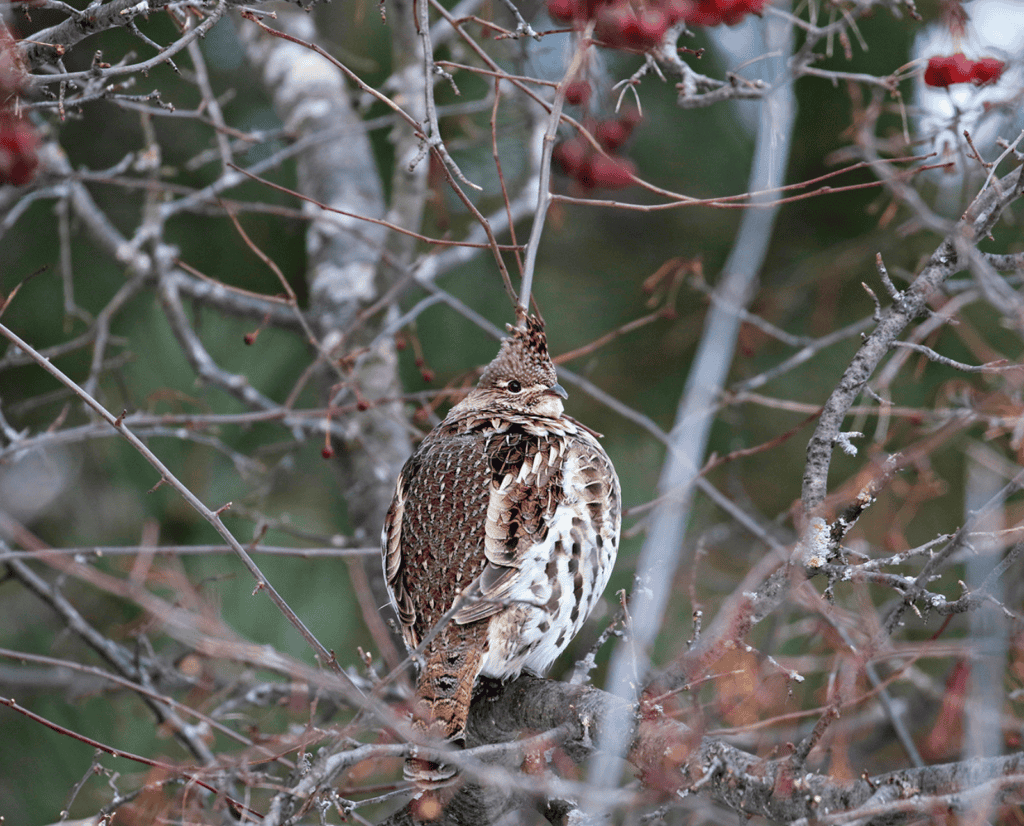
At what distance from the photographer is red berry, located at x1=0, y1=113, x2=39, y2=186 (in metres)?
1.83

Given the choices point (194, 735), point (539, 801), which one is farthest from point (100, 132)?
point (539, 801)

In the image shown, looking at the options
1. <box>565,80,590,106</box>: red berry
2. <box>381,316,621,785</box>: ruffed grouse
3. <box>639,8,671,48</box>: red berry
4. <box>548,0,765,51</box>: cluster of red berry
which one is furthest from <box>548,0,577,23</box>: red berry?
<box>381,316,621,785</box>: ruffed grouse

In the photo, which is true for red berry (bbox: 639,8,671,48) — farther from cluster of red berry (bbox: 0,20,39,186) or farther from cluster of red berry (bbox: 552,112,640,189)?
cluster of red berry (bbox: 0,20,39,186)

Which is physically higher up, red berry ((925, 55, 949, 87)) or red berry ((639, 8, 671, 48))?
red berry ((925, 55, 949, 87))

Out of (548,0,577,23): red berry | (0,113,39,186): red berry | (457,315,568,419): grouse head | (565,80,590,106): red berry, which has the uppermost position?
(565,80,590,106): red berry

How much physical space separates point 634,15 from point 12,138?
145 centimetres

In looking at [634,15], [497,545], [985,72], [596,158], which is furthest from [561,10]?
[497,545]

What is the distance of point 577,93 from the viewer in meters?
2.93

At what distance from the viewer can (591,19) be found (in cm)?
210

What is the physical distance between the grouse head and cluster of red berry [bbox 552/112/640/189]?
1.94 feet

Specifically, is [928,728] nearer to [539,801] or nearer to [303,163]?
[539,801]

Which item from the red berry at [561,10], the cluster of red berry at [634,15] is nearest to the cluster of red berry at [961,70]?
the cluster of red berry at [634,15]

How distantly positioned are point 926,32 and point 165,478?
13.8 feet

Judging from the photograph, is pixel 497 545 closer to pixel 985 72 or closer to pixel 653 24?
pixel 653 24
